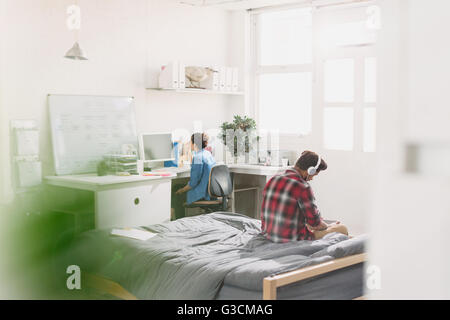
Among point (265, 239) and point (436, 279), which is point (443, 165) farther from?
point (265, 239)

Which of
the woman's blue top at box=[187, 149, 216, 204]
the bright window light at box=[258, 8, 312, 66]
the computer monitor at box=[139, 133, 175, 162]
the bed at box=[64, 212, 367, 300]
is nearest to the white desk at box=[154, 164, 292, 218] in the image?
the computer monitor at box=[139, 133, 175, 162]

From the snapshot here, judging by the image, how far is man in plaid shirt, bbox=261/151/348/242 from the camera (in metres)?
2.48

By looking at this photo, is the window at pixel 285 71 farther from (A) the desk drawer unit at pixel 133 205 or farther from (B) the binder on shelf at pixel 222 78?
(A) the desk drawer unit at pixel 133 205

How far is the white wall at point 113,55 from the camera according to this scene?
3.39 m

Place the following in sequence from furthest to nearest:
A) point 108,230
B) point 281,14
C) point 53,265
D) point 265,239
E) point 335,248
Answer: point 281,14 < point 53,265 < point 108,230 < point 265,239 < point 335,248

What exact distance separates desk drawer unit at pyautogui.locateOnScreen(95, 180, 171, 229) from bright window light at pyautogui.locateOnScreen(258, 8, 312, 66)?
1.97 m

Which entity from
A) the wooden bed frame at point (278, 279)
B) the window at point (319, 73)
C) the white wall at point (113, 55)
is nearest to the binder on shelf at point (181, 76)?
the white wall at point (113, 55)

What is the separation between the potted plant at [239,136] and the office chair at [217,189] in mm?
839

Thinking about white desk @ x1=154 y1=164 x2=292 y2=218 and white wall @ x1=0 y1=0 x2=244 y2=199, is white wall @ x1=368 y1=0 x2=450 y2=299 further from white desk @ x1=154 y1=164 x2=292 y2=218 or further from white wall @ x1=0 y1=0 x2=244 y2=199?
white desk @ x1=154 y1=164 x2=292 y2=218

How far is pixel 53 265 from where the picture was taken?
330 centimetres

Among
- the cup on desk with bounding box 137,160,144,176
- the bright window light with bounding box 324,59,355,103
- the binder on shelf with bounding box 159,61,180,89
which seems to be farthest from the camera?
the bright window light with bounding box 324,59,355,103

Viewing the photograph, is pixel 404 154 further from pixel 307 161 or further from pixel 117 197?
pixel 117 197
